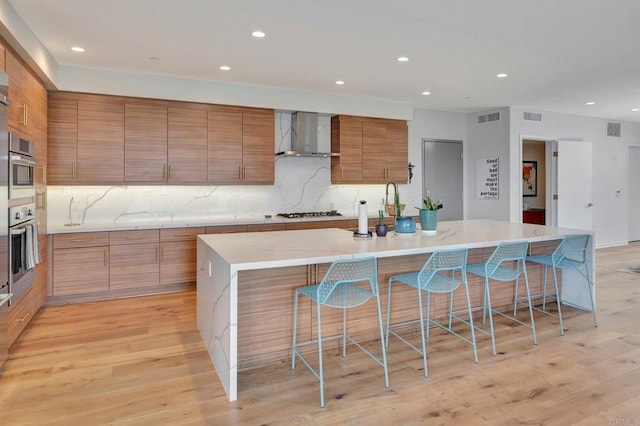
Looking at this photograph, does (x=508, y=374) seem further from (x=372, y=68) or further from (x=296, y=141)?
(x=296, y=141)

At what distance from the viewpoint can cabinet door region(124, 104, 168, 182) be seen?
464cm

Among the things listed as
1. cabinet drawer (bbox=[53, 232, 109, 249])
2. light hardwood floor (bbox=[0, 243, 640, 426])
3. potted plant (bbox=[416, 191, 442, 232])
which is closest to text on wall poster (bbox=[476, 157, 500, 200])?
light hardwood floor (bbox=[0, 243, 640, 426])

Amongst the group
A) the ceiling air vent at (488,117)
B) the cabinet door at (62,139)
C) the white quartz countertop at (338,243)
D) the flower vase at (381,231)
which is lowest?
the white quartz countertop at (338,243)

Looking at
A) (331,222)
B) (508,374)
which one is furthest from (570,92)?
(508,374)

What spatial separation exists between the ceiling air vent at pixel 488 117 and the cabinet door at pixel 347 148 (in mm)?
2386

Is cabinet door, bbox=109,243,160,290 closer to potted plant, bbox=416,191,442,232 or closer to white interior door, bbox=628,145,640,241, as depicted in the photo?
potted plant, bbox=416,191,442,232

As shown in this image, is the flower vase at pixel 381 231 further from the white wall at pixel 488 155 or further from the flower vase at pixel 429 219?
the white wall at pixel 488 155

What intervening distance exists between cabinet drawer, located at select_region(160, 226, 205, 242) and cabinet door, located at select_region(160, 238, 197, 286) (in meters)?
0.04

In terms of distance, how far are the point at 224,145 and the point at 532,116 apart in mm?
5052

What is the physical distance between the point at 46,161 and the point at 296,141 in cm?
291

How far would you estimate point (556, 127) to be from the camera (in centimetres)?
700

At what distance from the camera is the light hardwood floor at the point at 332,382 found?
86.4 inches

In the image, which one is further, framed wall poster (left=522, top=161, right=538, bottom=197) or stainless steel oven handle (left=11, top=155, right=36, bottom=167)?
framed wall poster (left=522, top=161, right=538, bottom=197)

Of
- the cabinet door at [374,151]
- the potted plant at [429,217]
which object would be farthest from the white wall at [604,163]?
the potted plant at [429,217]
